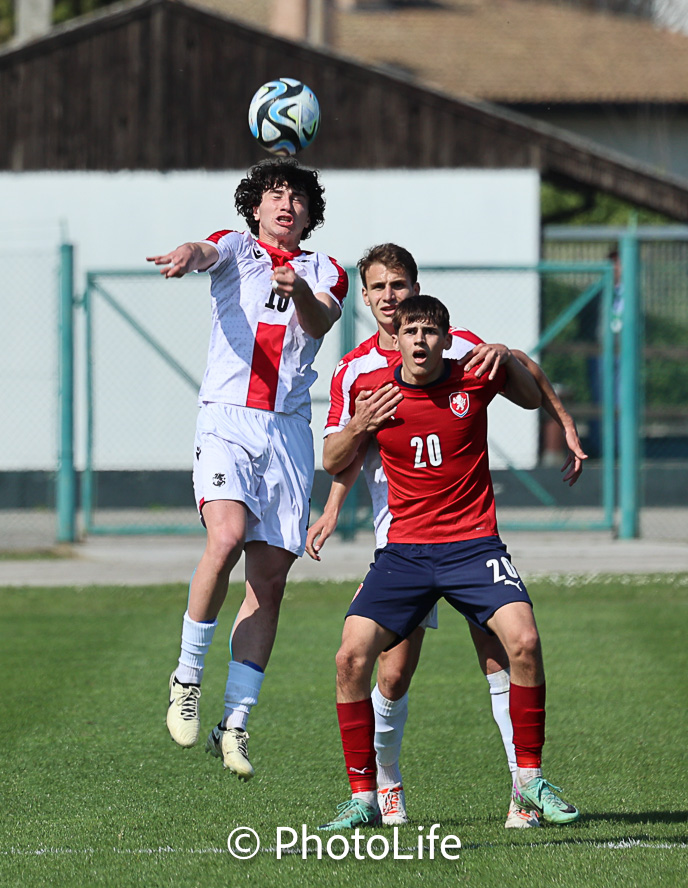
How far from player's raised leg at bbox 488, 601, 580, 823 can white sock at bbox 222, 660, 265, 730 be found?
1035 millimetres

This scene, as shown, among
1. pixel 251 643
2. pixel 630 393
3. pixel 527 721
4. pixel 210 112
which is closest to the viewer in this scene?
pixel 527 721

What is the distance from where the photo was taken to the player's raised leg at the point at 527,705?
4.80 meters

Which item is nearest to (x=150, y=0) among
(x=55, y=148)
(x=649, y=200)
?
(x=55, y=148)

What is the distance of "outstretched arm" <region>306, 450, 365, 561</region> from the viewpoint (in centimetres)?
527

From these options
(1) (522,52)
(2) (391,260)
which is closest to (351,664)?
(2) (391,260)

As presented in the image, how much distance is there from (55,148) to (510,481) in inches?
328

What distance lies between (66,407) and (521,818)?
993 cm

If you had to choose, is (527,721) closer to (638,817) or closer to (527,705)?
(527,705)

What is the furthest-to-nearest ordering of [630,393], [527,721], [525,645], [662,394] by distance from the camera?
[662,394], [630,393], [527,721], [525,645]

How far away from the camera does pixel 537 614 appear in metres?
10.2

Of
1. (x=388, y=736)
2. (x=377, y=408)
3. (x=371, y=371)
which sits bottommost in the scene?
(x=388, y=736)

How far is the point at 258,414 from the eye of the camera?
5578 millimetres

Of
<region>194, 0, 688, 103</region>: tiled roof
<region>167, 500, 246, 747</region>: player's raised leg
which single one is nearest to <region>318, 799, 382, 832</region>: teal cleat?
<region>167, 500, 246, 747</region>: player's raised leg

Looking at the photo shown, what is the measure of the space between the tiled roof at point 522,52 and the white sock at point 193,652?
30359mm
